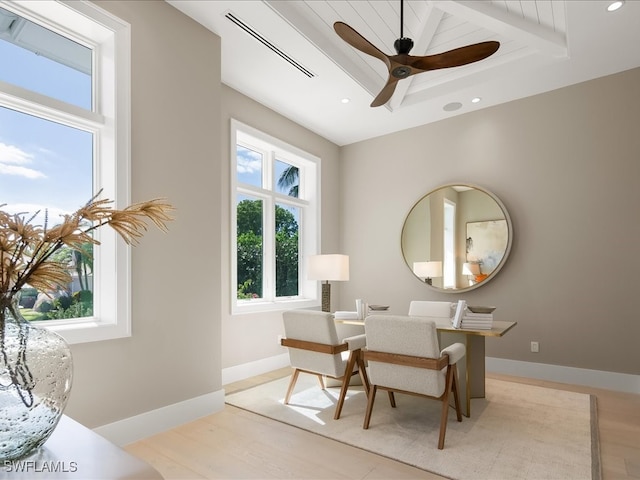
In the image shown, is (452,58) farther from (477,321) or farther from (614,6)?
(477,321)

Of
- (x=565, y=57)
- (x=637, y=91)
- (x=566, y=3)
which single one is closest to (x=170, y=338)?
(x=566, y=3)

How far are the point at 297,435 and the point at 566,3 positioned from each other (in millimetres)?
3702

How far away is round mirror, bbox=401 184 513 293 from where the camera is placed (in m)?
4.49

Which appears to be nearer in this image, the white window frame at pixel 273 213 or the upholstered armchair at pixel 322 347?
the upholstered armchair at pixel 322 347

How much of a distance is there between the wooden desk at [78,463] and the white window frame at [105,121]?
172 centimetres

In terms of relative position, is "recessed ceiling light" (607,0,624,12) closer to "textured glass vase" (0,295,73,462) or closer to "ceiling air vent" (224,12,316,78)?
"ceiling air vent" (224,12,316,78)

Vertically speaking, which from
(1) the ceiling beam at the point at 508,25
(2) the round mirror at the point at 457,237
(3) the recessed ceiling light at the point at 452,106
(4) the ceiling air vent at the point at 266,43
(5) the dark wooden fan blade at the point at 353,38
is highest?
(1) the ceiling beam at the point at 508,25

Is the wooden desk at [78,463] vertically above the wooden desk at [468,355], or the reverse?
the wooden desk at [78,463]

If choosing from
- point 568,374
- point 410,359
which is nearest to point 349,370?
point 410,359

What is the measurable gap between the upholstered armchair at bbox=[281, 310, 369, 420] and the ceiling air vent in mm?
2329

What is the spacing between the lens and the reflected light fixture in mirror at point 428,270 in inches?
192

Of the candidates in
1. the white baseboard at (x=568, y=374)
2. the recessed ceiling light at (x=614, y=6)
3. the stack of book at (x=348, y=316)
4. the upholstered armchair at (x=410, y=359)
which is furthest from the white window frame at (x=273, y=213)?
the recessed ceiling light at (x=614, y=6)

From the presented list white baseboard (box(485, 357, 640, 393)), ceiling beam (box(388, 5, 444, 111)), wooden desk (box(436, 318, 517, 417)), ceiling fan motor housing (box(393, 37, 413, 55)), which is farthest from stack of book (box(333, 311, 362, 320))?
ceiling beam (box(388, 5, 444, 111))

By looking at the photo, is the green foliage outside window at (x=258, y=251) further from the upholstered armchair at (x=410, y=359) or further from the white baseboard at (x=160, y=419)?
the upholstered armchair at (x=410, y=359)
